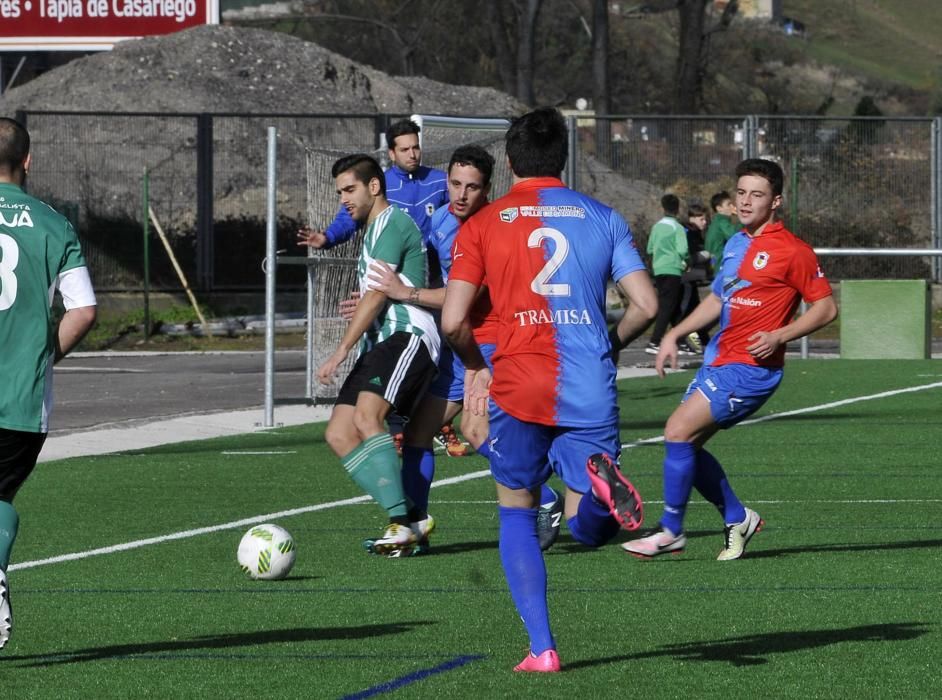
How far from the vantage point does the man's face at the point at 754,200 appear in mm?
9234

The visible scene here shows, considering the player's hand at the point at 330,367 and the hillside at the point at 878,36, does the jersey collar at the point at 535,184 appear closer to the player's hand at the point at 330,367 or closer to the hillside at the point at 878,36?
the player's hand at the point at 330,367

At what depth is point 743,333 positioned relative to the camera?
9.17 metres

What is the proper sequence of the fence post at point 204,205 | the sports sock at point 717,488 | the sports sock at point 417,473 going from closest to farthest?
the sports sock at point 717,488, the sports sock at point 417,473, the fence post at point 204,205

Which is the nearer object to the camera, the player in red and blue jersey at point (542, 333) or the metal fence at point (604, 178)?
the player in red and blue jersey at point (542, 333)

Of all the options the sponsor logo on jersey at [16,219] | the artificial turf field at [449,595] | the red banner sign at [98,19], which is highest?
the red banner sign at [98,19]

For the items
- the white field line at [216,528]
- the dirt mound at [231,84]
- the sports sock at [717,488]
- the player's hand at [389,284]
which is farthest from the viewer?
the dirt mound at [231,84]

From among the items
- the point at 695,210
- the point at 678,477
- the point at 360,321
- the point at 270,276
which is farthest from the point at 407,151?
the point at 695,210

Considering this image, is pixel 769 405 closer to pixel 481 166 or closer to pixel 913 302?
pixel 913 302

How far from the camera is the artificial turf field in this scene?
6.43 m

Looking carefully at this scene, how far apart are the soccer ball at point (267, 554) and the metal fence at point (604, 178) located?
785 inches

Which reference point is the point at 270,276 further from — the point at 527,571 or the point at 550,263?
the point at 527,571

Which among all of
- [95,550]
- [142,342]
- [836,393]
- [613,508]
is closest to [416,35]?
[142,342]

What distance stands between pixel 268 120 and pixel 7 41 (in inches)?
403

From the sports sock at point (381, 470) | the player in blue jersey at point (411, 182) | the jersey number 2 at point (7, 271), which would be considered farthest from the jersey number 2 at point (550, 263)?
the player in blue jersey at point (411, 182)
